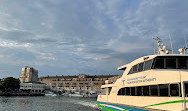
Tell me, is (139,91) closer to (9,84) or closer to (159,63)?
(159,63)

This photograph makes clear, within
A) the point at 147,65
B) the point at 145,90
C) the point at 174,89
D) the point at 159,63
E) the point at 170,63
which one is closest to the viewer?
the point at 174,89

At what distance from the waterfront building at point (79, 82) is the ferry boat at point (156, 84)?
98394 mm

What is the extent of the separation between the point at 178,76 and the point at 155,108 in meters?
2.72

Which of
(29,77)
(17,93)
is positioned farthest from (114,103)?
(29,77)

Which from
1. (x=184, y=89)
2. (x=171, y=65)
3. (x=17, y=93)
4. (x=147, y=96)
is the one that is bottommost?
(x=17, y=93)

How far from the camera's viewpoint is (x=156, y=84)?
32.9ft

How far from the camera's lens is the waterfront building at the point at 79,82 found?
4446 inches

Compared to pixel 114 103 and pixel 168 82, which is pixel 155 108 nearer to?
pixel 168 82

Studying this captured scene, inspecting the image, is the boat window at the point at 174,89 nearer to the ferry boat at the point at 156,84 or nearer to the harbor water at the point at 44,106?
the ferry boat at the point at 156,84

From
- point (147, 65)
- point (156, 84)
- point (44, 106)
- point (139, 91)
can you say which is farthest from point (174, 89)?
point (44, 106)

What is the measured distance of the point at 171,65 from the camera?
10.4 meters

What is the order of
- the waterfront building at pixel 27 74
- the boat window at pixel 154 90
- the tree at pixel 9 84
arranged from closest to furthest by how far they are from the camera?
the boat window at pixel 154 90, the tree at pixel 9 84, the waterfront building at pixel 27 74

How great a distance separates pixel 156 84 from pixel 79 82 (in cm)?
11049

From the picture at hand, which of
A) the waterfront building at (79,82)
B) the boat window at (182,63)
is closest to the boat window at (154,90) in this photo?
the boat window at (182,63)
